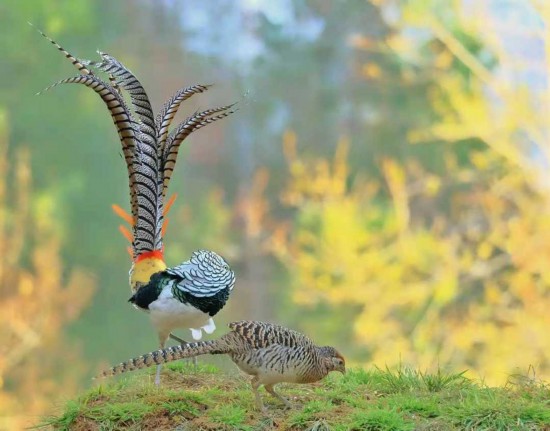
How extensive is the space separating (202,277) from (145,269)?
305 millimetres

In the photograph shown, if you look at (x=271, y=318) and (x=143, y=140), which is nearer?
(x=143, y=140)

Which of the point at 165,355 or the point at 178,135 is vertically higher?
the point at 178,135

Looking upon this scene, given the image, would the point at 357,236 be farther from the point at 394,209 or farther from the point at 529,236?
the point at 529,236

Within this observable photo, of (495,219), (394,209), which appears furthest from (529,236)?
(394,209)

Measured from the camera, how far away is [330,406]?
263 centimetres

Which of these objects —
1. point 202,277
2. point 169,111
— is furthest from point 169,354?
point 169,111

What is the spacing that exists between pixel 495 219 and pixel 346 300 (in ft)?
3.39

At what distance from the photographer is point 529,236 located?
4840 millimetres

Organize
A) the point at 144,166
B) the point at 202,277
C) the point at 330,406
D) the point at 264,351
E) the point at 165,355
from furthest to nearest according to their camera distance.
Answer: the point at 144,166
the point at 202,277
the point at 330,406
the point at 264,351
the point at 165,355

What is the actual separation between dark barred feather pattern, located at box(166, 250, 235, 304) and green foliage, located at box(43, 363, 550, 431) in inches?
13.8

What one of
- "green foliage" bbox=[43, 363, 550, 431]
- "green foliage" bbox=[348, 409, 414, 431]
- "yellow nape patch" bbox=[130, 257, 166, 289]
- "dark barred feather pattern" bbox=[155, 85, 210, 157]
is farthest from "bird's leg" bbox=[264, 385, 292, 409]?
"dark barred feather pattern" bbox=[155, 85, 210, 157]

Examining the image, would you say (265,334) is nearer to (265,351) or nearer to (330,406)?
(265,351)

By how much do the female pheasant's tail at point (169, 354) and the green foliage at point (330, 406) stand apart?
23cm

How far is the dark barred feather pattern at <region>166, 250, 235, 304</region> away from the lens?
2750mm
